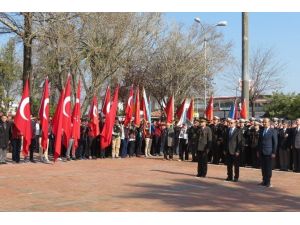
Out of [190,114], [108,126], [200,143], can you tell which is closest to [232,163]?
[200,143]

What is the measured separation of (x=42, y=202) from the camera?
9820mm

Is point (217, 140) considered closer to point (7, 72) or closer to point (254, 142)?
point (254, 142)

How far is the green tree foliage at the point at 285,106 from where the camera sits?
134 feet

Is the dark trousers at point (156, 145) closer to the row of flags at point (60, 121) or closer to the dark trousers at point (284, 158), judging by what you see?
the row of flags at point (60, 121)

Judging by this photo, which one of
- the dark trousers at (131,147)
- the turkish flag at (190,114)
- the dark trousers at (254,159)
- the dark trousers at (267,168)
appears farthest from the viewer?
the turkish flag at (190,114)

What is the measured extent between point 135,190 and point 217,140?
27.4 feet

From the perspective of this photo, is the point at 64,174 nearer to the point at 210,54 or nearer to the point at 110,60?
the point at 110,60

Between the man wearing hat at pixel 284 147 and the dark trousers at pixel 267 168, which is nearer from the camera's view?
the dark trousers at pixel 267 168

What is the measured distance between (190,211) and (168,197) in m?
1.75

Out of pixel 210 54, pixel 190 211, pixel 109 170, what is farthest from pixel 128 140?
pixel 210 54

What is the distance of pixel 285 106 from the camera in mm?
41594

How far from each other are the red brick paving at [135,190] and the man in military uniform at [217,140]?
2.36m

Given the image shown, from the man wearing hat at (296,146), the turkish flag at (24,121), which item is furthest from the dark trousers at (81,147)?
the man wearing hat at (296,146)

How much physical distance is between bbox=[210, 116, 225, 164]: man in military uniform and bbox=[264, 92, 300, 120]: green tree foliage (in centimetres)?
2249
